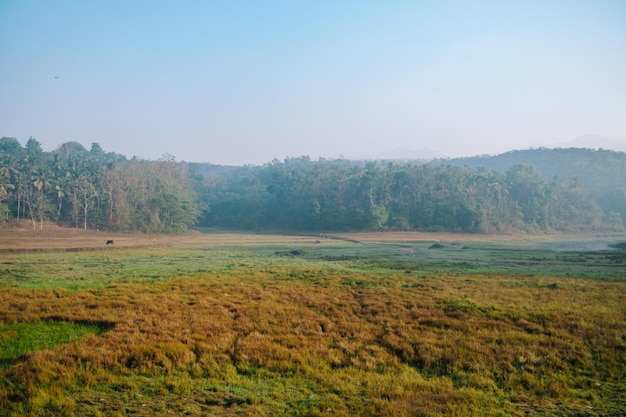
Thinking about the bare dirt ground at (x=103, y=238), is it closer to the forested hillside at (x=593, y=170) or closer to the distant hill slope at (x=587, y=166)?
the forested hillside at (x=593, y=170)

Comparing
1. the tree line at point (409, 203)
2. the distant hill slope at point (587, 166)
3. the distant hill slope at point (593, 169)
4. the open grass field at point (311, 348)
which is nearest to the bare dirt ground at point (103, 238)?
the tree line at point (409, 203)

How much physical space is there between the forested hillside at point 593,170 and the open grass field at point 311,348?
127054 mm

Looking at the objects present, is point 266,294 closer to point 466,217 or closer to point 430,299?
point 430,299

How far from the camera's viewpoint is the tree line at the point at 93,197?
76.1 m

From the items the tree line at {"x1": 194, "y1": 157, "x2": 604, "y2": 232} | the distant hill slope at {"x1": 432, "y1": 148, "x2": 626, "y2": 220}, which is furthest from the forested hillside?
the tree line at {"x1": 194, "y1": 157, "x2": 604, "y2": 232}

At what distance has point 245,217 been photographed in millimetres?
112375

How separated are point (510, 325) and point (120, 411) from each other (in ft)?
44.3

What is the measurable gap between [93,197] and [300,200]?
168ft

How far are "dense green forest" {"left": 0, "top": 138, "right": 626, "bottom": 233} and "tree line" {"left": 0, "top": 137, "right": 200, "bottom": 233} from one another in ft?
0.70

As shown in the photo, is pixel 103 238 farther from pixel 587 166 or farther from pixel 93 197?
pixel 587 166

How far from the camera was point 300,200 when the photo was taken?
4456 inches

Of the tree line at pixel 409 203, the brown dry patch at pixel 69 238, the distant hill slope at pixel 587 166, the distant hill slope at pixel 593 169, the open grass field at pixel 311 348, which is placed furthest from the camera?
the distant hill slope at pixel 587 166

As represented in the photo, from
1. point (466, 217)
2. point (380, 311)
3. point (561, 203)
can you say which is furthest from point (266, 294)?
point (561, 203)

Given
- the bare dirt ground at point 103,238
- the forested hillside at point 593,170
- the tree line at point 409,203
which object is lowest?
the bare dirt ground at point 103,238
